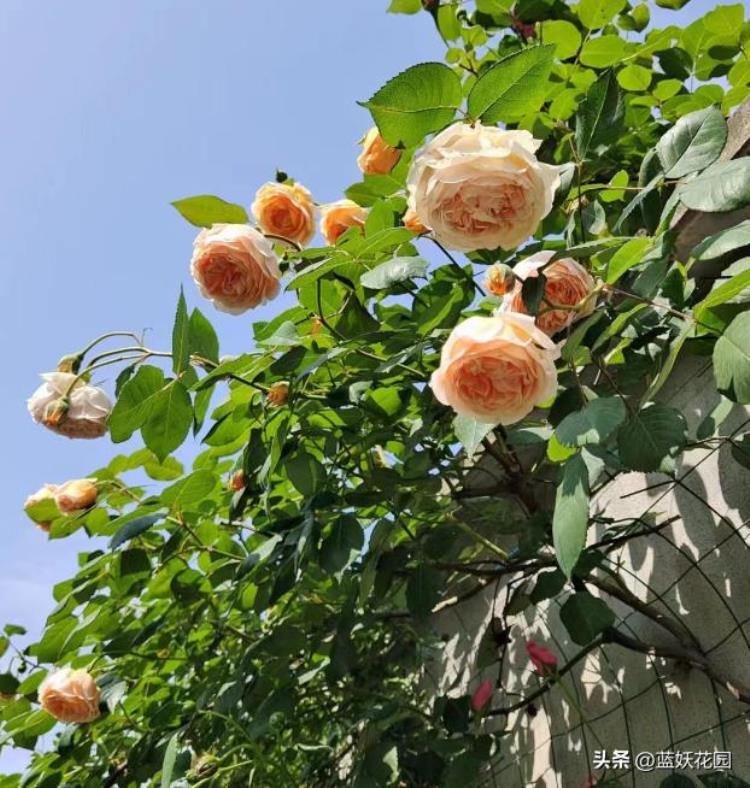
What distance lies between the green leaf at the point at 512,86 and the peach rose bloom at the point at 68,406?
0.74m

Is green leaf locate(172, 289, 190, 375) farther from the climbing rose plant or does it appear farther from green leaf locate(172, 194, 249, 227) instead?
green leaf locate(172, 194, 249, 227)

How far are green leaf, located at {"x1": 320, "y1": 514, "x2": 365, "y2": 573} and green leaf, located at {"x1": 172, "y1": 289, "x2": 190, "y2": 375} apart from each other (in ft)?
1.33

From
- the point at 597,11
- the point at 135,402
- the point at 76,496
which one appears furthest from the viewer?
the point at 76,496

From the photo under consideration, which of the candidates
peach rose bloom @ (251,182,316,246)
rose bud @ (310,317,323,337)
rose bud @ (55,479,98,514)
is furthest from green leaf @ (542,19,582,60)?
rose bud @ (55,479,98,514)

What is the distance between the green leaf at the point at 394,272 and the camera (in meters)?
0.87

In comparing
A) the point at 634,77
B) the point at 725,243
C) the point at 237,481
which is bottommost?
the point at 725,243

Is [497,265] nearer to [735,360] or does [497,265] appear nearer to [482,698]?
[735,360]

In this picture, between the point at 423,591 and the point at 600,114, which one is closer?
the point at 600,114

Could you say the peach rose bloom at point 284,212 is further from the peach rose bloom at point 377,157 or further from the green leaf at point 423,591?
the green leaf at point 423,591

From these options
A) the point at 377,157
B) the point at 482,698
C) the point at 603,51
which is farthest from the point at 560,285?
the point at 482,698

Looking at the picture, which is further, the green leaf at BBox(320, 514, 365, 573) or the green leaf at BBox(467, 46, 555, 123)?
the green leaf at BBox(320, 514, 365, 573)

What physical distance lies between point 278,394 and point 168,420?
0.18 m

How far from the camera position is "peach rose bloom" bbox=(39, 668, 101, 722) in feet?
5.34

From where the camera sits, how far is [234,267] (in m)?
1.02
